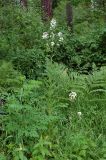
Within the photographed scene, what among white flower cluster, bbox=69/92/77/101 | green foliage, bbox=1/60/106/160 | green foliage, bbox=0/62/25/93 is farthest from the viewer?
green foliage, bbox=0/62/25/93

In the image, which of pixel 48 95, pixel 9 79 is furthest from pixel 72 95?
pixel 9 79

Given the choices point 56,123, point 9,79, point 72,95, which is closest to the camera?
point 56,123

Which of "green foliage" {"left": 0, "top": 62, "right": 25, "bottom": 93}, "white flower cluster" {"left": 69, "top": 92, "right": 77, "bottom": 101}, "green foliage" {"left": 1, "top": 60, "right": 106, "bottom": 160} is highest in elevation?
"green foliage" {"left": 0, "top": 62, "right": 25, "bottom": 93}

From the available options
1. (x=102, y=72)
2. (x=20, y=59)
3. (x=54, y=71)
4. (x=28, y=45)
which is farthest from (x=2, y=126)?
(x=28, y=45)

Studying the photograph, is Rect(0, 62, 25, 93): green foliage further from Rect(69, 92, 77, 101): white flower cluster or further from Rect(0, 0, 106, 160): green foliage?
Rect(69, 92, 77, 101): white flower cluster

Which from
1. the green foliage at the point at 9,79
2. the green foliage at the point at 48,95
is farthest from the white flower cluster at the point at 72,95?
the green foliage at the point at 9,79

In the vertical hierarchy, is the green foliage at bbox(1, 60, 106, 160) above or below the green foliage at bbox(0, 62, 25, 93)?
below

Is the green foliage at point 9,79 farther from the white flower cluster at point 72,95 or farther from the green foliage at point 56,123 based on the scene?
the white flower cluster at point 72,95

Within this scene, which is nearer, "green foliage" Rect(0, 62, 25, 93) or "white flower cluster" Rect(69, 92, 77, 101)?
"white flower cluster" Rect(69, 92, 77, 101)

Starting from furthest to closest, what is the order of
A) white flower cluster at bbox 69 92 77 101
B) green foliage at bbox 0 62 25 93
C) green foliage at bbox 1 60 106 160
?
1. green foliage at bbox 0 62 25 93
2. white flower cluster at bbox 69 92 77 101
3. green foliage at bbox 1 60 106 160

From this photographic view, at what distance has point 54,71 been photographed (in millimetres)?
6785

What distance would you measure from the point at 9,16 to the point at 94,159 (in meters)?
4.61

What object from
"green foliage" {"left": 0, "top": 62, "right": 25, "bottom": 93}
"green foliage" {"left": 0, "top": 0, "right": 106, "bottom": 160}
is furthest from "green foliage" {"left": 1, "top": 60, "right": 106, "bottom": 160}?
"green foliage" {"left": 0, "top": 62, "right": 25, "bottom": 93}

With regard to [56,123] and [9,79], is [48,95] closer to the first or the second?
[56,123]
